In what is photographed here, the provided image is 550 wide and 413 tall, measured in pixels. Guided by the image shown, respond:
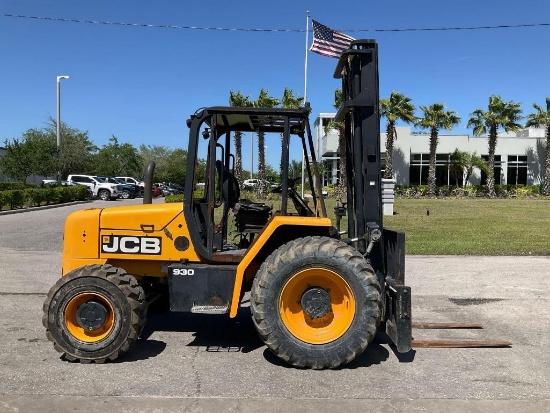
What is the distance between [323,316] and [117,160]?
221ft

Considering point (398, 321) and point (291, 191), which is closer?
point (398, 321)

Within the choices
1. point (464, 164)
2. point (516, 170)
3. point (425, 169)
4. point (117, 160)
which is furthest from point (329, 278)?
point (117, 160)

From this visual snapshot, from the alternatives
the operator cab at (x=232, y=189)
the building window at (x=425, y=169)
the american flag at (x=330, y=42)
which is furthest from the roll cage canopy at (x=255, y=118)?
the building window at (x=425, y=169)

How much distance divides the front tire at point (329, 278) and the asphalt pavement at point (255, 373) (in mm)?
209

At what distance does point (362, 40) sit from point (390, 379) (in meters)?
3.36

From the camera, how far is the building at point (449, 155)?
48438 millimetres

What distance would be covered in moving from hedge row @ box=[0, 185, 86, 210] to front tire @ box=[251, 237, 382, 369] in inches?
907

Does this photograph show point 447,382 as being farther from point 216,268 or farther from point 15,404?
point 15,404

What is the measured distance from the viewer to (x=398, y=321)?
186 inches

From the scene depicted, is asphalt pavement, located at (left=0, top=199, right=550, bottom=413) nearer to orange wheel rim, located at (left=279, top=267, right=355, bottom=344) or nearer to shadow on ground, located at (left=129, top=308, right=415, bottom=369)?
shadow on ground, located at (left=129, top=308, right=415, bottom=369)

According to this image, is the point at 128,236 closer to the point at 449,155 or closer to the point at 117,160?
the point at 449,155

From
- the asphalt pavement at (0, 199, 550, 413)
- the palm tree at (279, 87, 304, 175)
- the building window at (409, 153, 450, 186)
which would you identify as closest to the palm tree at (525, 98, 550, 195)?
the building window at (409, 153, 450, 186)

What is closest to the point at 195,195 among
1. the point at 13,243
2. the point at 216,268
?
the point at 216,268

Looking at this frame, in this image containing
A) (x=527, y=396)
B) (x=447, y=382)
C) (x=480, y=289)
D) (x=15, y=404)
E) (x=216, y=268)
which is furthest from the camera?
(x=480, y=289)
